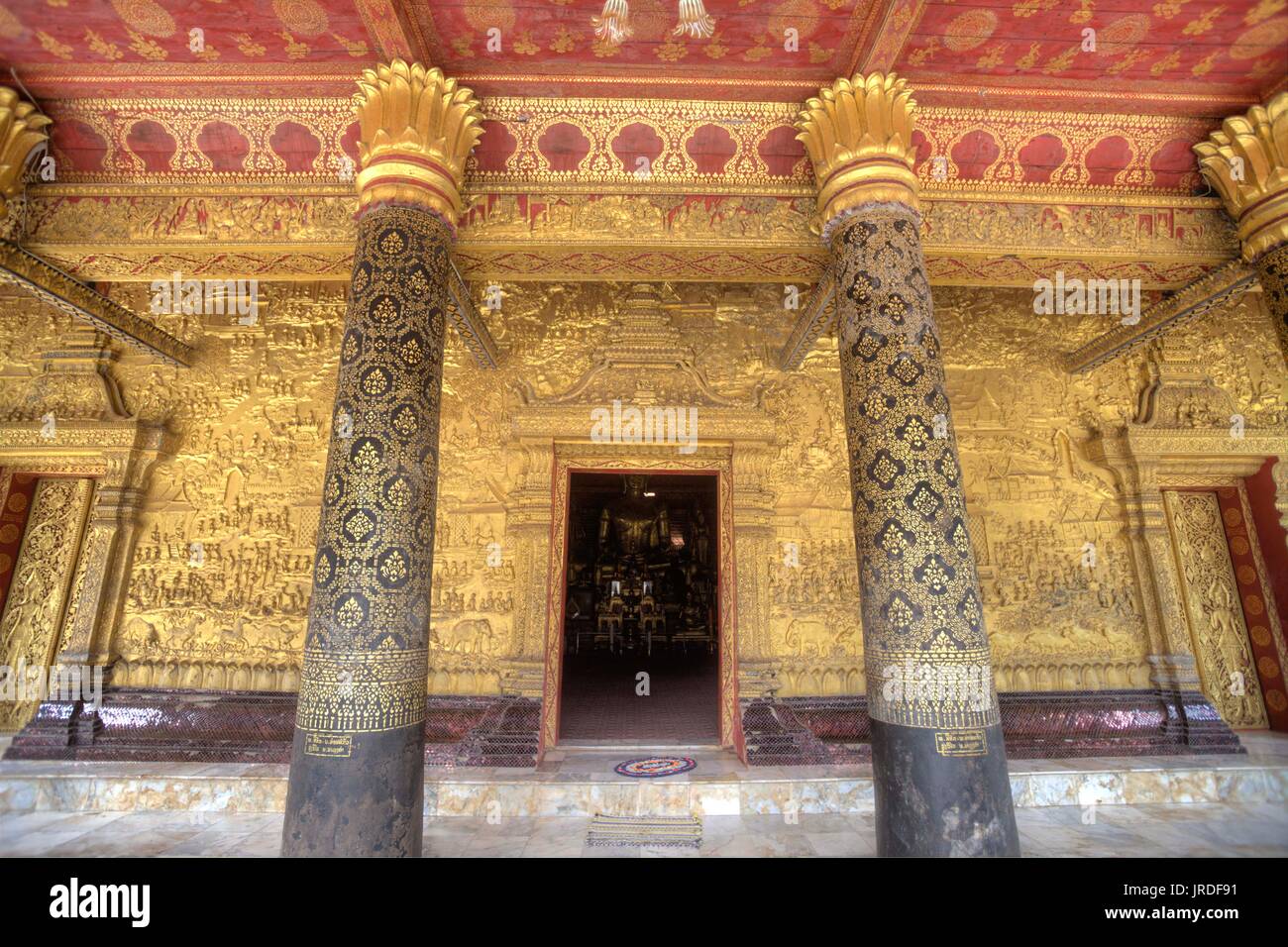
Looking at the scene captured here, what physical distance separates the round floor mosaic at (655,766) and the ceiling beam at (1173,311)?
570 centimetres

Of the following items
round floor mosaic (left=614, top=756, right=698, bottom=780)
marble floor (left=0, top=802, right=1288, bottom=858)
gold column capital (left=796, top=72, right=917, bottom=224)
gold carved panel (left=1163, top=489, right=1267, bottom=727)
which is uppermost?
gold column capital (left=796, top=72, right=917, bottom=224)

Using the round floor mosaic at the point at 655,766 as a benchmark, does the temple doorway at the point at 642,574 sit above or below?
above

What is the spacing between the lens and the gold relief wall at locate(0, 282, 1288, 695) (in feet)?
18.2

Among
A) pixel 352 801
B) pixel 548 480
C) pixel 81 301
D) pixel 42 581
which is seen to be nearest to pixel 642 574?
pixel 548 480

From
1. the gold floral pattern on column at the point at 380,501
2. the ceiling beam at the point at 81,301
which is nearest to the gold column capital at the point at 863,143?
the gold floral pattern on column at the point at 380,501

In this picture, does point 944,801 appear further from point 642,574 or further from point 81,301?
point 642,574

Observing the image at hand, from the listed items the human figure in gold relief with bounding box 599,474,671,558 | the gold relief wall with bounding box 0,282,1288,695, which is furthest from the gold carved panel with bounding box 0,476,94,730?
the human figure in gold relief with bounding box 599,474,671,558

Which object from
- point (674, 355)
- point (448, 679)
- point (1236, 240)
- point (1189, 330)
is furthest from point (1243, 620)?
point (448, 679)

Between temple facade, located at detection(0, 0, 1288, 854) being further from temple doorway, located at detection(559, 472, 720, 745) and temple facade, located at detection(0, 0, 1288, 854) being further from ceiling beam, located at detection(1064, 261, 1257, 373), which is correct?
temple doorway, located at detection(559, 472, 720, 745)

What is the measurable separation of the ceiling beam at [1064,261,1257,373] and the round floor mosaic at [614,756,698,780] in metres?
5.70

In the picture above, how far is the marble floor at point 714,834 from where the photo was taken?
3.76 metres

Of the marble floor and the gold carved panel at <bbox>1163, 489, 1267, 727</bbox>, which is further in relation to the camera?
the gold carved panel at <bbox>1163, 489, 1267, 727</bbox>

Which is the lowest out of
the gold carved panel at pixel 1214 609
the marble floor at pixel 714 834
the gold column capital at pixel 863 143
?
the marble floor at pixel 714 834

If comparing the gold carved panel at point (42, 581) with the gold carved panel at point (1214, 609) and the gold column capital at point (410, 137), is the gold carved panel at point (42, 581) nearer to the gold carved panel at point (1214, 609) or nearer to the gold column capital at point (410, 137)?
the gold column capital at point (410, 137)
